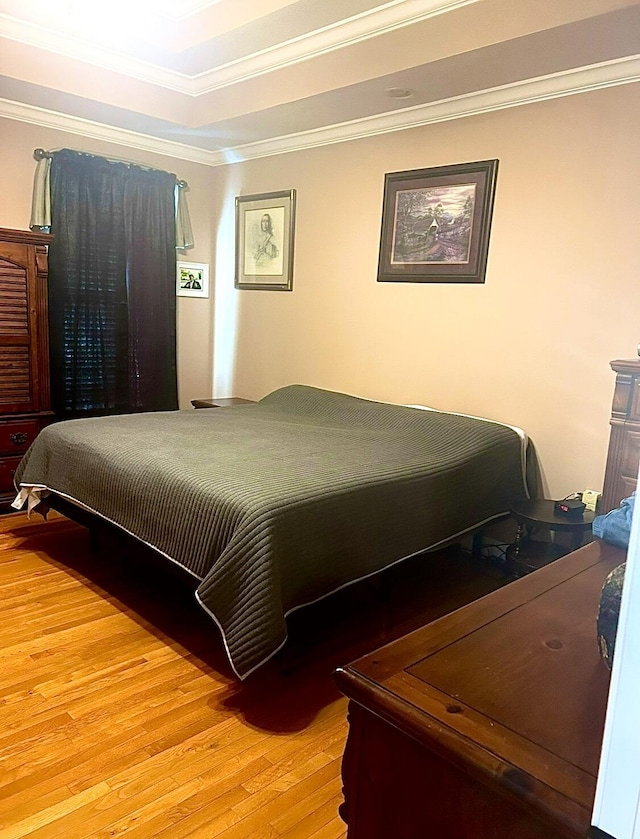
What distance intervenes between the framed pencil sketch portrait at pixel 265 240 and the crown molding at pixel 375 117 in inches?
13.0

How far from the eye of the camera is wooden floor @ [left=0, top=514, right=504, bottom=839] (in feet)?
5.21

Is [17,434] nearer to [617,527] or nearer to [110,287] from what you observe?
[110,287]

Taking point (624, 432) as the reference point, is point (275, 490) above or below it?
below

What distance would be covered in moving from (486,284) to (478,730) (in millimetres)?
2792

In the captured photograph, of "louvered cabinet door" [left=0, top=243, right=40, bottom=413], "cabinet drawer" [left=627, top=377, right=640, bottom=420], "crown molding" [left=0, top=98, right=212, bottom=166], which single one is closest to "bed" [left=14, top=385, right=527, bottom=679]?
"louvered cabinet door" [left=0, top=243, right=40, bottom=413]

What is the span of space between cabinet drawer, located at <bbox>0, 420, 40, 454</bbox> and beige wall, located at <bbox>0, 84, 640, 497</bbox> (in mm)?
1276

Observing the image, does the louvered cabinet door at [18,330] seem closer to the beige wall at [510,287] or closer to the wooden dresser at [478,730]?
the beige wall at [510,287]

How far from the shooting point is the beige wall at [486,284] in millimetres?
2816

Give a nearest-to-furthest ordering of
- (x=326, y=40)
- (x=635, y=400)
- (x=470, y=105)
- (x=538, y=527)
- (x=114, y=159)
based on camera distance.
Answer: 1. (x=635, y=400)
2. (x=538, y=527)
3. (x=326, y=40)
4. (x=470, y=105)
5. (x=114, y=159)

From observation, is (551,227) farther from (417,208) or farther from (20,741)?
(20,741)

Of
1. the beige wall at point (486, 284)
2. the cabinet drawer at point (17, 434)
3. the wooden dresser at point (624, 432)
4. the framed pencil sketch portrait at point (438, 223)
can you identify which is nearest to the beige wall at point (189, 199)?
the beige wall at point (486, 284)

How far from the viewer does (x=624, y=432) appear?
2.33 m

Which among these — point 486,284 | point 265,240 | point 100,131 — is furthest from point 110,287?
point 486,284

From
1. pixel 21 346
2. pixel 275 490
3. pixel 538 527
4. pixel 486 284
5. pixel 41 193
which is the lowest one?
pixel 538 527
